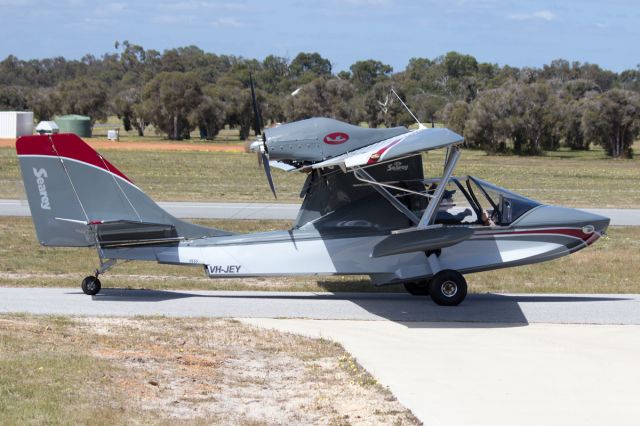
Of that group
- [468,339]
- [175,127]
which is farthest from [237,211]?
[175,127]

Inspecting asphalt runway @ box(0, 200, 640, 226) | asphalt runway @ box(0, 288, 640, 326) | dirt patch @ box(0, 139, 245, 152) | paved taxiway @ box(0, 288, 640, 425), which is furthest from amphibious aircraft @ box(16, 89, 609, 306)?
dirt patch @ box(0, 139, 245, 152)

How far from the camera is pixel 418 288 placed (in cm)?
1656

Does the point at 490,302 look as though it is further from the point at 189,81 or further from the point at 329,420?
the point at 189,81

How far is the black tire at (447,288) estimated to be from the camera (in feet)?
50.3

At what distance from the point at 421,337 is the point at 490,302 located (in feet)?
11.4

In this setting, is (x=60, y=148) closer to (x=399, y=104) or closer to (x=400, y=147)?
(x=400, y=147)

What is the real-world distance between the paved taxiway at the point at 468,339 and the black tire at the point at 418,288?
18cm

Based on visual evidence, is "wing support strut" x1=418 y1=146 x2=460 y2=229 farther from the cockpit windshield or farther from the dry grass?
the dry grass

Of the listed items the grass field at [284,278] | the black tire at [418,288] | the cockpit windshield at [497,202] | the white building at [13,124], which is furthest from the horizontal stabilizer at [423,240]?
the white building at [13,124]

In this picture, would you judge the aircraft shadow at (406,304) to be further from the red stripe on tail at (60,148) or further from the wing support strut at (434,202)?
the red stripe on tail at (60,148)

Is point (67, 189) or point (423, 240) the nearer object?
point (423, 240)

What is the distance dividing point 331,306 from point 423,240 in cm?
193

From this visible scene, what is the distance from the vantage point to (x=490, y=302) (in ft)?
52.4

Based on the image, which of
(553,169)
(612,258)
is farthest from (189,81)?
(612,258)
